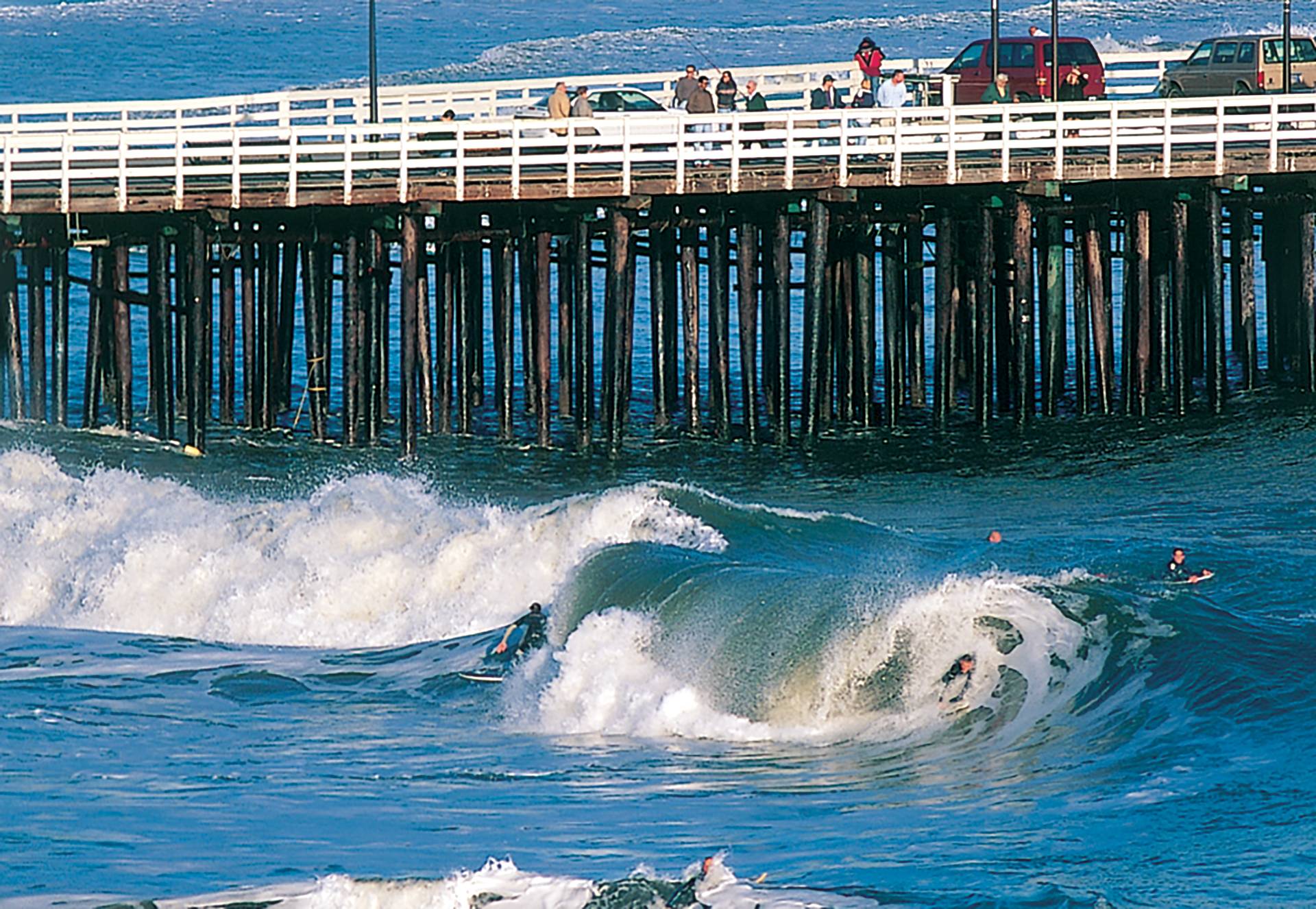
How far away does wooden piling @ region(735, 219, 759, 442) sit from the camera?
106 ft

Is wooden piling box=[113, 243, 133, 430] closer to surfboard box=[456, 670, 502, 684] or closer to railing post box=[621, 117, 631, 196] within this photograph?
railing post box=[621, 117, 631, 196]

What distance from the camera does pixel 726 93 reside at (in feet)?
113

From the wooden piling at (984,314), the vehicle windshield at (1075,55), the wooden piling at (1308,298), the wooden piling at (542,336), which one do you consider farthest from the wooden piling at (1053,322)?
the wooden piling at (542,336)

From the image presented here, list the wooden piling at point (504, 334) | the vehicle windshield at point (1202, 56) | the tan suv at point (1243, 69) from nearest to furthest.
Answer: the wooden piling at point (504, 334)
the tan suv at point (1243, 69)
the vehicle windshield at point (1202, 56)

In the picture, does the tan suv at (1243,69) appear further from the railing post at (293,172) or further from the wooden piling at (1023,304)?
the railing post at (293,172)

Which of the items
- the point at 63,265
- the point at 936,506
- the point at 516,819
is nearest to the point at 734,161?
the point at 936,506

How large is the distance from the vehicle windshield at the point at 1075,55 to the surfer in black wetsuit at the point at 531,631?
17.0 m

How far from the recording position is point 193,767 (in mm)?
17297

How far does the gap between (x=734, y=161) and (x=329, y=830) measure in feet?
57.2

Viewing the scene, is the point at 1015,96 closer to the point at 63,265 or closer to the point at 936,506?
the point at 936,506

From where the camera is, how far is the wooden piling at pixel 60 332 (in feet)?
110

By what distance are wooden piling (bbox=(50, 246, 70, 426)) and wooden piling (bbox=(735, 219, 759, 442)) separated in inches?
329

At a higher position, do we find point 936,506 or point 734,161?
point 734,161

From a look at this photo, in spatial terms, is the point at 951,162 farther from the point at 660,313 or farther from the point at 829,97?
the point at 660,313
